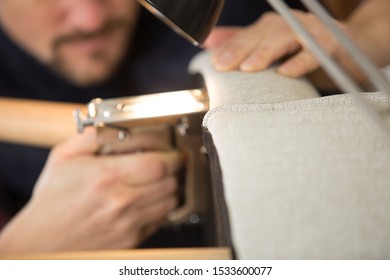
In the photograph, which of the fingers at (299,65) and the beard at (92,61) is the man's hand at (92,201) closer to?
the fingers at (299,65)

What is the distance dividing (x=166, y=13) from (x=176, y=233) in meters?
0.56

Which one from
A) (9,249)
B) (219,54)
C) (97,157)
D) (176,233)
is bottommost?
(176,233)

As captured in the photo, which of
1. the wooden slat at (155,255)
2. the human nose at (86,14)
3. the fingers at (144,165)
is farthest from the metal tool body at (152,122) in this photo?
the human nose at (86,14)

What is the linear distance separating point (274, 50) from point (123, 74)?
473mm

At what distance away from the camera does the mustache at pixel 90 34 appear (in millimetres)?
738

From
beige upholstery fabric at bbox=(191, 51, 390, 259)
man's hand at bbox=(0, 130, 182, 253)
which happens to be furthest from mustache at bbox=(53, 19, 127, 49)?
beige upholstery fabric at bbox=(191, 51, 390, 259)

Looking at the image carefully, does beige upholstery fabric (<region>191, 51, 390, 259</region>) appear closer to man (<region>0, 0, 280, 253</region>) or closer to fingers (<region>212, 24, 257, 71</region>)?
fingers (<region>212, 24, 257, 71</region>)

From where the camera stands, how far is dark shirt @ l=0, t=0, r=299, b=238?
0.82m

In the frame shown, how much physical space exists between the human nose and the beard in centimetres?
3

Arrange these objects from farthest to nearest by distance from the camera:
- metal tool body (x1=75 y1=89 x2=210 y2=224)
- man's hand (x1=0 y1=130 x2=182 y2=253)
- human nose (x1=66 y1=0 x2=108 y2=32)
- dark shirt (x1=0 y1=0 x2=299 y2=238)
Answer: dark shirt (x1=0 y1=0 x2=299 y2=238) < human nose (x1=66 y1=0 x2=108 y2=32) < man's hand (x1=0 y1=130 x2=182 y2=253) < metal tool body (x1=75 y1=89 x2=210 y2=224)

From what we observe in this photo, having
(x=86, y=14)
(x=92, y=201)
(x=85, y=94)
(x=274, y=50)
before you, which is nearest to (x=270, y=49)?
(x=274, y=50)

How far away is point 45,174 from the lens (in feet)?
1.82
